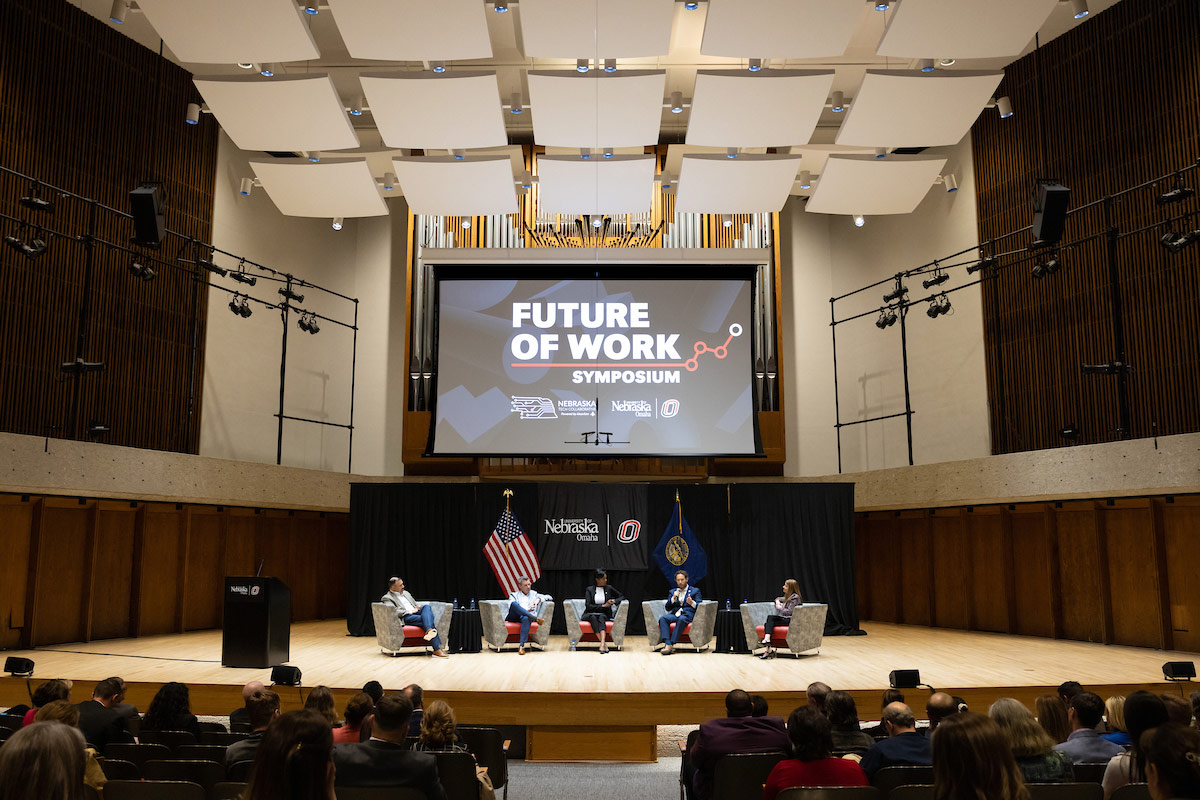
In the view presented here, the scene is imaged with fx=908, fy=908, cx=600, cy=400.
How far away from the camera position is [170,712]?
168 inches

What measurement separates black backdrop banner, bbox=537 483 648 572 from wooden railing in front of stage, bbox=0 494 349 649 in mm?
3648

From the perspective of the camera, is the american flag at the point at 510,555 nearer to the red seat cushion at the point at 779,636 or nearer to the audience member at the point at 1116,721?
the red seat cushion at the point at 779,636

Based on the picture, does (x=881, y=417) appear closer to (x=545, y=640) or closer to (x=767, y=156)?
(x=767, y=156)

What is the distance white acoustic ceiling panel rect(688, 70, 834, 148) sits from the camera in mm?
8406

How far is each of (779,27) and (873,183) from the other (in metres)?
3.23

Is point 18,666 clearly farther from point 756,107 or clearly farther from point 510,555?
point 756,107

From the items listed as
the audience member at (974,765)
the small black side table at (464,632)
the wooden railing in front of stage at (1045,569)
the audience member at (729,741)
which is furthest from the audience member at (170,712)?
the wooden railing in front of stage at (1045,569)

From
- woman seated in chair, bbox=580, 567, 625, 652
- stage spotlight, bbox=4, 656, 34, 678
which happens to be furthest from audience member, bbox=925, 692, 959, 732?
woman seated in chair, bbox=580, 567, 625, 652

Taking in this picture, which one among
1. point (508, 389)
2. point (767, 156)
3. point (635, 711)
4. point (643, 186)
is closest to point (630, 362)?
point (508, 389)

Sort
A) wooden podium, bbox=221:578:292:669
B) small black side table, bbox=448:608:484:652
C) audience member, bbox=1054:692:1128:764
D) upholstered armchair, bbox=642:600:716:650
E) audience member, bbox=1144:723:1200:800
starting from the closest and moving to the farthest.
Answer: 1. audience member, bbox=1144:723:1200:800
2. audience member, bbox=1054:692:1128:764
3. wooden podium, bbox=221:578:292:669
4. small black side table, bbox=448:608:484:652
5. upholstered armchair, bbox=642:600:716:650

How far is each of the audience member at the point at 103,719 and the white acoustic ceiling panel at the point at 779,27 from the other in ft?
21.0

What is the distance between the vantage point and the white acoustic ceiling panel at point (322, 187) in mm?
9992

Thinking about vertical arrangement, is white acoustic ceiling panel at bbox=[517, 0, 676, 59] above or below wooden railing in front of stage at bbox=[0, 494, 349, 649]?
above

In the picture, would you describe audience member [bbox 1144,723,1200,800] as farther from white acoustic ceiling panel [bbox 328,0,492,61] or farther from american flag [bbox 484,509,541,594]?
american flag [bbox 484,509,541,594]
